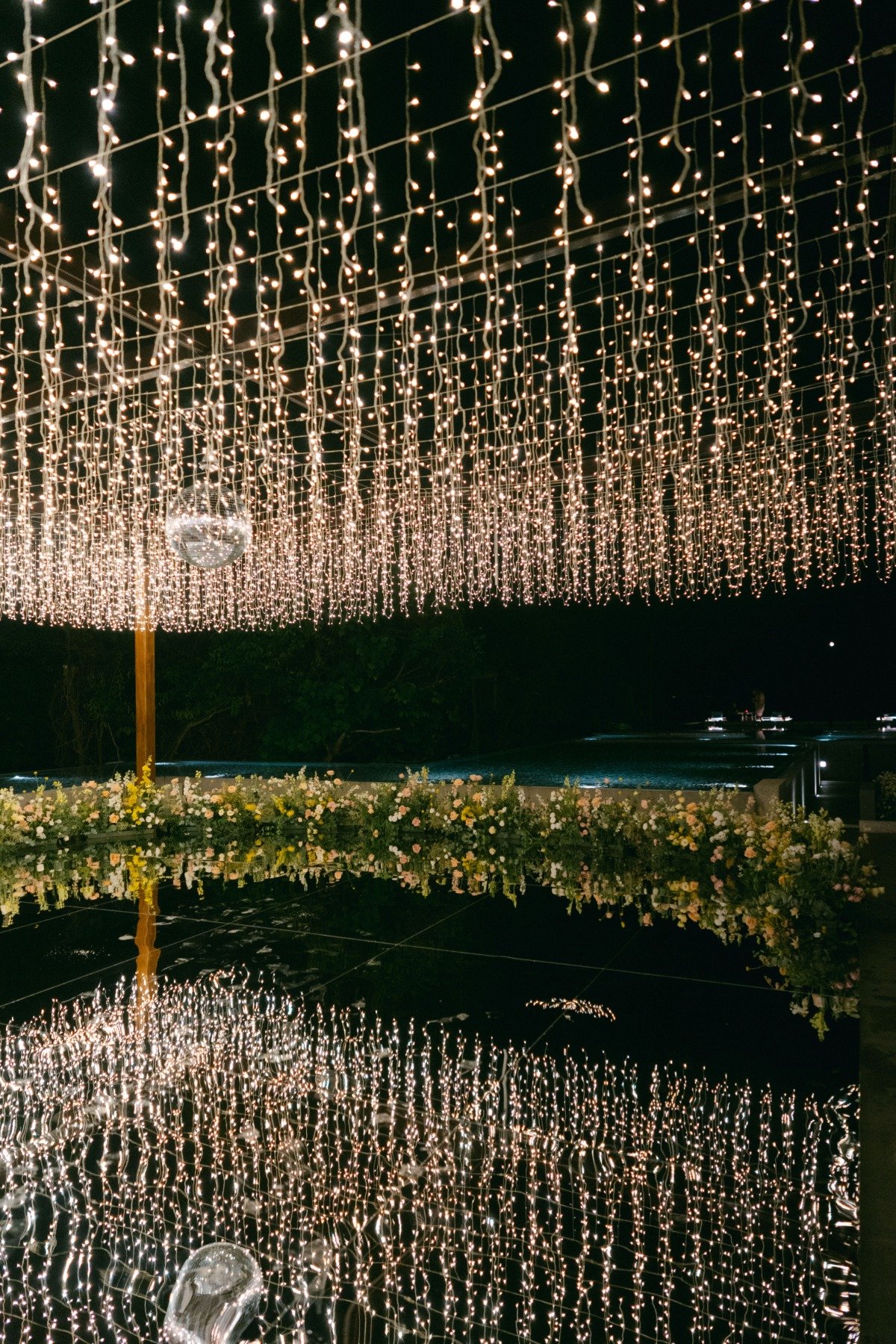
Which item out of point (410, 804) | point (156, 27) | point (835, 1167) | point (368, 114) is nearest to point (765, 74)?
point (368, 114)

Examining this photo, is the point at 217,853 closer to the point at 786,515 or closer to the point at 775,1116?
the point at 775,1116

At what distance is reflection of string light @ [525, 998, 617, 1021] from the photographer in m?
3.46

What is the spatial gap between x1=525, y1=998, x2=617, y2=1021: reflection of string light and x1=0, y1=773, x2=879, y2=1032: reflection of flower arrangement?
0.82m

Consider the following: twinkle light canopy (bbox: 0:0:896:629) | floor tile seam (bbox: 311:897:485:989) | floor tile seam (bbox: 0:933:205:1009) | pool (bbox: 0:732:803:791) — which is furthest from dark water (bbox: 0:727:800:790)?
floor tile seam (bbox: 0:933:205:1009)

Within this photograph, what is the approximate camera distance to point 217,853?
24.0 ft

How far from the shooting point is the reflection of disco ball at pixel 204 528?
5449 mm

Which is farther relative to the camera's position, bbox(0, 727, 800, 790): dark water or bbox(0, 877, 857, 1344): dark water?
bbox(0, 727, 800, 790): dark water

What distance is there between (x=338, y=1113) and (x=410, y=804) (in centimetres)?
459

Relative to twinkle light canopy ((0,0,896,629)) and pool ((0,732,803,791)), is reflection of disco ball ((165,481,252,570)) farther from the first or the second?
pool ((0,732,803,791))

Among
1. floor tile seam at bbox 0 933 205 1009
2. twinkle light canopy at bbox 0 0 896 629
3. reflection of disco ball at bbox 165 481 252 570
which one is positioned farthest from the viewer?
reflection of disco ball at bbox 165 481 252 570

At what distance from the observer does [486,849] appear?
271 inches

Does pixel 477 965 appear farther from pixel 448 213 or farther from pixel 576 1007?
pixel 448 213

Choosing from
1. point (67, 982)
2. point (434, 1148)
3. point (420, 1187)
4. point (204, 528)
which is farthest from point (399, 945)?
point (204, 528)

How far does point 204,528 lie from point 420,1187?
4242 mm
